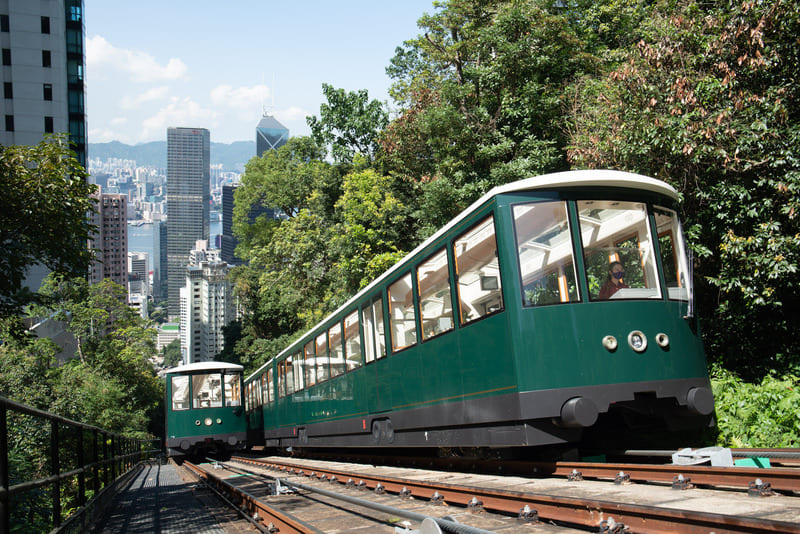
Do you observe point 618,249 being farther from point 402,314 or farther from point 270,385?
point 270,385

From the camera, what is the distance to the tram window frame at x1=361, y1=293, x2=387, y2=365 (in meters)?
10.1

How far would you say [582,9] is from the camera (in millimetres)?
26281

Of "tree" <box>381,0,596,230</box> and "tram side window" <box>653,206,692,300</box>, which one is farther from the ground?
"tree" <box>381,0,596,230</box>

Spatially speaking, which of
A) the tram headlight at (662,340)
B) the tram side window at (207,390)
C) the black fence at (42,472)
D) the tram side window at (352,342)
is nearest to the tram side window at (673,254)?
the tram headlight at (662,340)

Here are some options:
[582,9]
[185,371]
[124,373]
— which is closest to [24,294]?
[185,371]

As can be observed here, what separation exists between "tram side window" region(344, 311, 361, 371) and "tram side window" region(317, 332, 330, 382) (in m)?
1.42

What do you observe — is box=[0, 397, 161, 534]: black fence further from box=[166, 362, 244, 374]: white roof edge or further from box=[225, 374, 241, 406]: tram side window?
box=[225, 374, 241, 406]: tram side window

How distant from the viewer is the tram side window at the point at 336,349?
40.3 feet

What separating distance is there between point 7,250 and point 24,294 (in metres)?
0.69

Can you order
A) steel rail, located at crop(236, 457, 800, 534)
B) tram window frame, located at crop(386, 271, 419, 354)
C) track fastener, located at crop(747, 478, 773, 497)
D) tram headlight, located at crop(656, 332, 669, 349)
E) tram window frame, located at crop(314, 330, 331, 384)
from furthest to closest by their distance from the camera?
tram window frame, located at crop(314, 330, 331, 384) → tram window frame, located at crop(386, 271, 419, 354) → tram headlight, located at crop(656, 332, 669, 349) → track fastener, located at crop(747, 478, 773, 497) → steel rail, located at crop(236, 457, 800, 534)

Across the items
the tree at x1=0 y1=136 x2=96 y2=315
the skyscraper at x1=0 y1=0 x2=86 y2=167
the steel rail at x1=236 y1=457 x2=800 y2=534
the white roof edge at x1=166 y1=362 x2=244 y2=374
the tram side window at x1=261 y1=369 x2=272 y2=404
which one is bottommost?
the steel rail at x1=236 y1=457 x2=800 y2=534

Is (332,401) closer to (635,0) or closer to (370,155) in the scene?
(635,0)

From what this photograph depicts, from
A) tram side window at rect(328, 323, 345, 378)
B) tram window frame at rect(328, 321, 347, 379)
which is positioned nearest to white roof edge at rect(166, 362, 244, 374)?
tram window frame at rect(328, 321, 347, 379)

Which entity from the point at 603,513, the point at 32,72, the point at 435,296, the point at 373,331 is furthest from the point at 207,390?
the point at 32,72
